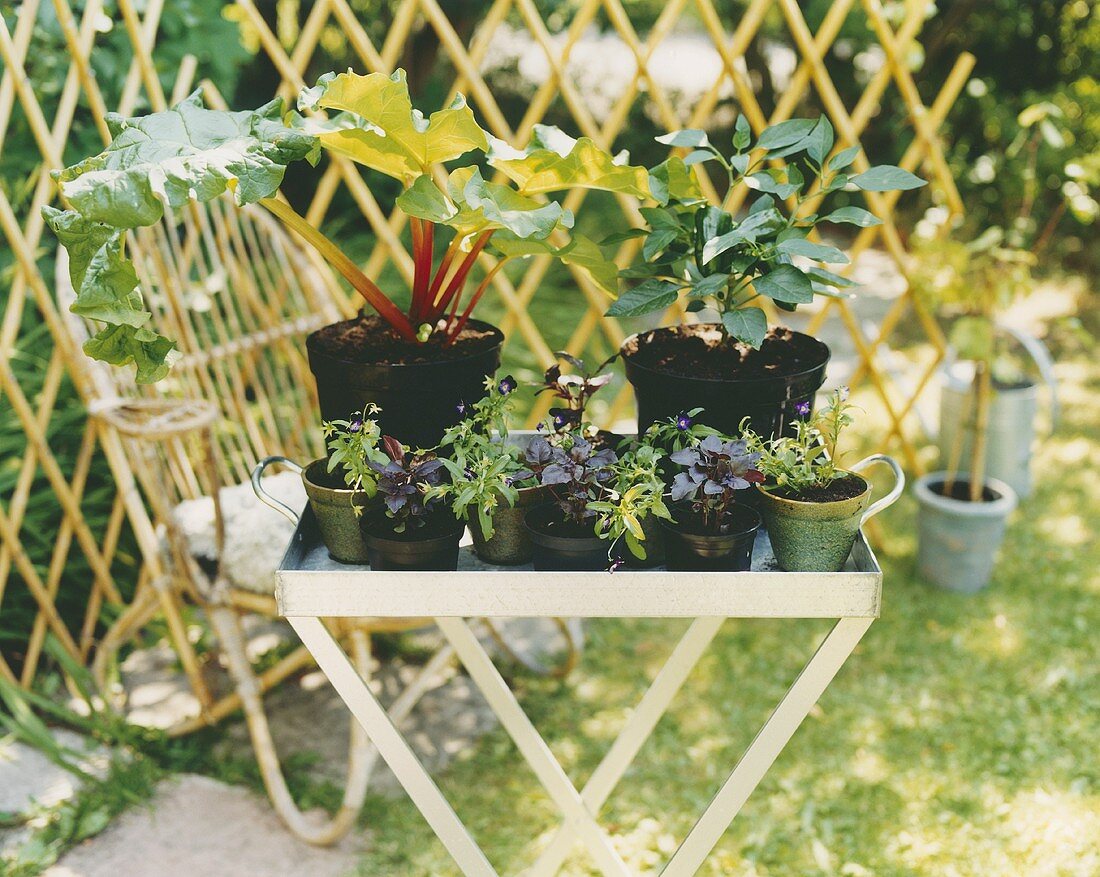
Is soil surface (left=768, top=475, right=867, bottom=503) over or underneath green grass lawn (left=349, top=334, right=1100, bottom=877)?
over

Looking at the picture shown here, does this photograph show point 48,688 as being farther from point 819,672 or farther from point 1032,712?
point 1032,712

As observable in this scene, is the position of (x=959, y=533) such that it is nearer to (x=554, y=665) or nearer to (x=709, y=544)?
Result: (x=554, y=665)

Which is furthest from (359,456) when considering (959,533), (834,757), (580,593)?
(959,533)

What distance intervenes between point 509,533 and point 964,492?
1804 mm

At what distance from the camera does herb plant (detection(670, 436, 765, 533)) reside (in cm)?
117

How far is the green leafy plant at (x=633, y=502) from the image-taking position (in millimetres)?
1177

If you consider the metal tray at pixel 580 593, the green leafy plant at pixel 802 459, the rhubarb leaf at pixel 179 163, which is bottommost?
the metal tray at pixel 580 593

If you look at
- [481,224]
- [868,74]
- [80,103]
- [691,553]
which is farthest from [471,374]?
[868,74]

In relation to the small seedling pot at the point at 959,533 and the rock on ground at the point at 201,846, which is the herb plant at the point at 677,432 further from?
the small seedling pot at the point at 959,533

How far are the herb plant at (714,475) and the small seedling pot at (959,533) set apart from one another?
5.11 ft

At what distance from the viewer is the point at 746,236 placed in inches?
49.2

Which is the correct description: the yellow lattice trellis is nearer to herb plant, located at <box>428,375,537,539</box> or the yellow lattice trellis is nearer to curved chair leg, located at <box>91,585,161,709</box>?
curved chair leg, located at <box>91,585,161,709</box>

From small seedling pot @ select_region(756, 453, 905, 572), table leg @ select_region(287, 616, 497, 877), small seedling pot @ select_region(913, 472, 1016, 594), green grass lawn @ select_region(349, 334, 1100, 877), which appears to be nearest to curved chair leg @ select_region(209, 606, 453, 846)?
green grass lawn @ select_region(349, 334, 1100, 877)

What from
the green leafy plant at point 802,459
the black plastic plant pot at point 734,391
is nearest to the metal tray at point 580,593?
the green leafy plant at point 802,459
